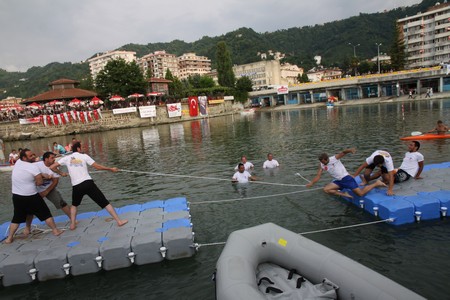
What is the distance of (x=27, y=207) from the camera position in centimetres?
834

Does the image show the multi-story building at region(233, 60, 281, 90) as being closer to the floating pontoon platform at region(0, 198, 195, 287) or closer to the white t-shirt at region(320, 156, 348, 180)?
the white t-shirt at region(320, 156, 348, 180)

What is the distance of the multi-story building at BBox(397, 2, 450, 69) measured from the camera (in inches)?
3743

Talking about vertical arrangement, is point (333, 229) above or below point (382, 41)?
below

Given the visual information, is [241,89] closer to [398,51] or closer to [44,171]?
[398,51]

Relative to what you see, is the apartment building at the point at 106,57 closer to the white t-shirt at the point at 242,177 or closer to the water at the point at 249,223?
the water at the point at 249,223

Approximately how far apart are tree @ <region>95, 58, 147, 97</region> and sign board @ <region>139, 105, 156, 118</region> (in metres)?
8.63

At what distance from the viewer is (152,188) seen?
15680mm

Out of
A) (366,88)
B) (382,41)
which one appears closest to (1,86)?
(366,88)

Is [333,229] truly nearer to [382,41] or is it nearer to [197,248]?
[197,248]

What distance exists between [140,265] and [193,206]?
14.5 feet

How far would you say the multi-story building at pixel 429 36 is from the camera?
312 feet

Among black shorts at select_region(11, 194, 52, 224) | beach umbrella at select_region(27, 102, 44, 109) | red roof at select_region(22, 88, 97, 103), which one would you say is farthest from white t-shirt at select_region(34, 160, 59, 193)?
red roof at select_region(22, 88, 97, 103)

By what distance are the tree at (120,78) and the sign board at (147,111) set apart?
8633mm

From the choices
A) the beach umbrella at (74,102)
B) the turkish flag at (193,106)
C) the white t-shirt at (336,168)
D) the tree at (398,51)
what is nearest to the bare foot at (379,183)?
the white t-shirt at (336,168)
